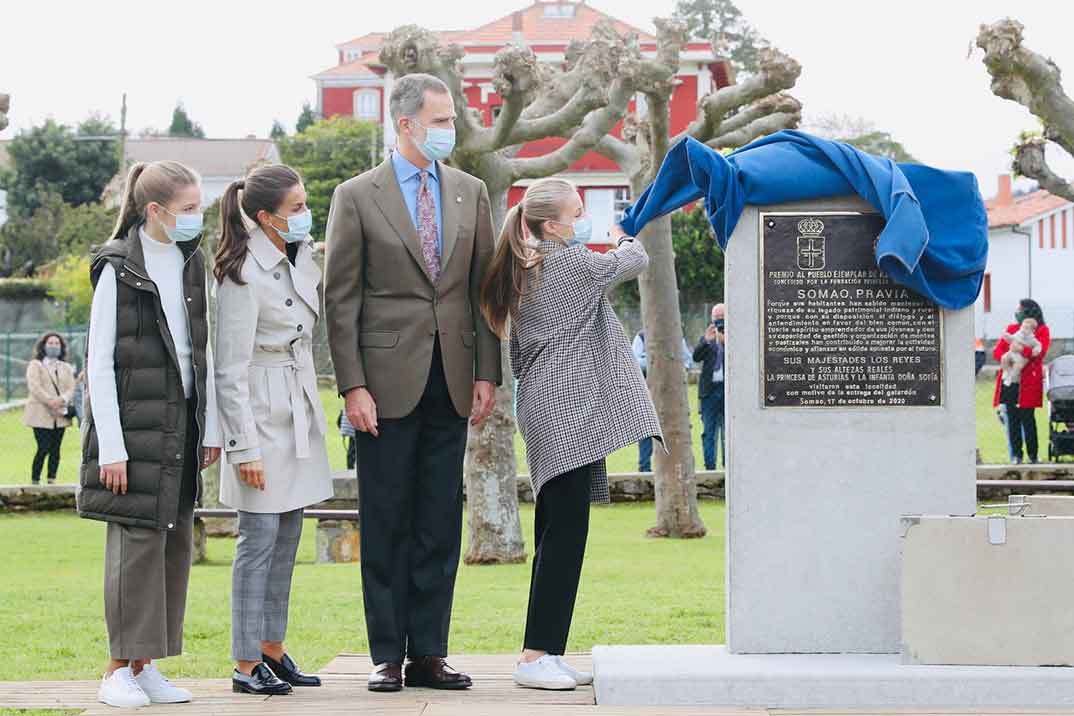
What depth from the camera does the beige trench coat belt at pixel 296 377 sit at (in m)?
6.29

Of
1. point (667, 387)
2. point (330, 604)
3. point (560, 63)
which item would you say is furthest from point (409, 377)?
point (560, 63)

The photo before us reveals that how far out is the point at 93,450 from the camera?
5.94 meters

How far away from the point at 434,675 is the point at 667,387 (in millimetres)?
9369

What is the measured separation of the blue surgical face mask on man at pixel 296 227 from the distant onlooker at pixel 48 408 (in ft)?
45.3

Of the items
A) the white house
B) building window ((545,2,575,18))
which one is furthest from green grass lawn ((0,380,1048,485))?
building window ((545,2,575,18))

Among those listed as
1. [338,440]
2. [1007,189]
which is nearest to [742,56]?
[1007,189]

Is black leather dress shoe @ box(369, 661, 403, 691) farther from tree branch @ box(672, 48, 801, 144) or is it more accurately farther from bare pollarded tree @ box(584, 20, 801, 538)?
tree branch @ box(672, 48, 801, 144)

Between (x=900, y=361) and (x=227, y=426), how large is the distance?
8.51 feet

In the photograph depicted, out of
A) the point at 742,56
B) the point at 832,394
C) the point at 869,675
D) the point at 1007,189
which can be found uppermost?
the point at 742,56

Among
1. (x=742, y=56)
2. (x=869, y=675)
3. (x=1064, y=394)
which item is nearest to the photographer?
(x=869, y=675)

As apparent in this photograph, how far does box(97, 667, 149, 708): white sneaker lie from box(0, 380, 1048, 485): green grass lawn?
14334mm

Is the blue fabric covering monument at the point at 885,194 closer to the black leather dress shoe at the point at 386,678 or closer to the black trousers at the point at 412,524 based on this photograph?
the black trousers at the point at 412,524

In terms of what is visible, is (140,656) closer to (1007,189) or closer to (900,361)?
(900,361)

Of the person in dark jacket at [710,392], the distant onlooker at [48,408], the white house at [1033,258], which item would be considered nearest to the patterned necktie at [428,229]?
the person in dark jacket at [710,392]
